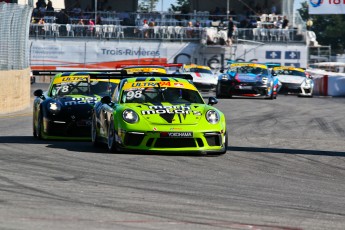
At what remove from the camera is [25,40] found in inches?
1118

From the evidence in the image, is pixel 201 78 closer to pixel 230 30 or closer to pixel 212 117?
pixel 230 30

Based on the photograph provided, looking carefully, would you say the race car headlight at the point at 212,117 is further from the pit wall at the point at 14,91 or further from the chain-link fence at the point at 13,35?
the chain-link fence at the point at 13,35

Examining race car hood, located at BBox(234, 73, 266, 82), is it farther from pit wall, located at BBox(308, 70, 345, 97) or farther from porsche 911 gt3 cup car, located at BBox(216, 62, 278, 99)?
pit wall, located at BBox(308, 70, 345, 97)

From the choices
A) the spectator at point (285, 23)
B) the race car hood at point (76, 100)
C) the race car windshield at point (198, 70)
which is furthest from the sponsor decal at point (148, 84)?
the spectator at point (285, 23)

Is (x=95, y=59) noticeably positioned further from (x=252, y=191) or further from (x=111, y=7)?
(x=252, y=191)

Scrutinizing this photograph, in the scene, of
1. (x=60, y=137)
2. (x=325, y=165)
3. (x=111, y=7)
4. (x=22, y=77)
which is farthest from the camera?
(x=111, y=7)

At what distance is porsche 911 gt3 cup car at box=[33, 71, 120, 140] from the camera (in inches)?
608

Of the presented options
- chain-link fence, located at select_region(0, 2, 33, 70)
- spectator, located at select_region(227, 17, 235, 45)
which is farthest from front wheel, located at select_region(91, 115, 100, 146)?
spectator, located at select_region(227, 17, 235, 45)

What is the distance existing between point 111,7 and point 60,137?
42725 mm

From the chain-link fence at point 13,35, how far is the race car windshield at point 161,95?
13.0 metres

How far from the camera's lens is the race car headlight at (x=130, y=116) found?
12664mm

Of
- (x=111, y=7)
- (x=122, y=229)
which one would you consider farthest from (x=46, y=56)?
(x=122, y=229)

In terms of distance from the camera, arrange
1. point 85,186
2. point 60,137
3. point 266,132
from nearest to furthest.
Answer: point 85,186 → point 60,137 → point 266,132

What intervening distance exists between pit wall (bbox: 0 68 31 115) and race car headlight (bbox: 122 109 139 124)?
44.8 feet
